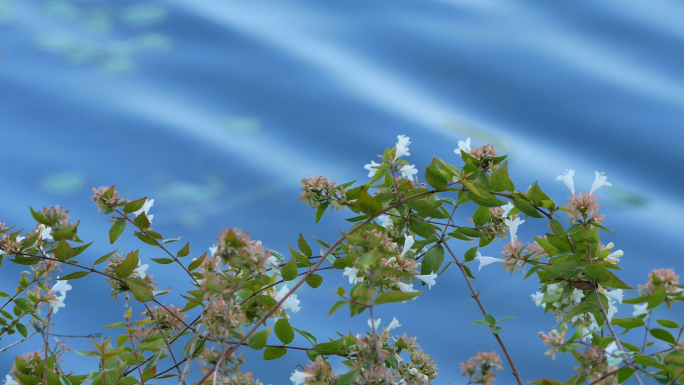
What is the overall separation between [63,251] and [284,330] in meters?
0.29

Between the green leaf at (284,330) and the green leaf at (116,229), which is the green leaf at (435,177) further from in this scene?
the green leaf at (116,229)

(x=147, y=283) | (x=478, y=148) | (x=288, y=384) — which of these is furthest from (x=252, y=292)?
(x=288, y=384)

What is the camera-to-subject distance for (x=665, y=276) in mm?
580

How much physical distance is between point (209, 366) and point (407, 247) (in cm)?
29

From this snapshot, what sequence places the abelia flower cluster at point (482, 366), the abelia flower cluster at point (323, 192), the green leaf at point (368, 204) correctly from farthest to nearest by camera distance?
1. the abelia flower cluster at point (323, 192)
2. the green leaf at point (368, 204)
3. the abelia flower cluster at point (482, 366)

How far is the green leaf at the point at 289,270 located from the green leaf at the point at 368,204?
0.33 ft

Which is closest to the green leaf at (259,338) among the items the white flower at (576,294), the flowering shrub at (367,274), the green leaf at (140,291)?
the flowering shrub at (367,274)

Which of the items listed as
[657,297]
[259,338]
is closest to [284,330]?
[259,338]

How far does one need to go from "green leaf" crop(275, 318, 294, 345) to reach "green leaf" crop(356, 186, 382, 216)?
17 cm

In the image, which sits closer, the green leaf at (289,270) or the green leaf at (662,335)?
the green leaf at (662,335)

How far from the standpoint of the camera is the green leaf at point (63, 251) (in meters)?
0.73

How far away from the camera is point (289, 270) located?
69cm

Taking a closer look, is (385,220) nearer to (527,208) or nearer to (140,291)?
(527,208)

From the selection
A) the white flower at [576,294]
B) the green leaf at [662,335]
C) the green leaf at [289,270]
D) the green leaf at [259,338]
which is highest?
the green leaf at [289,270]
